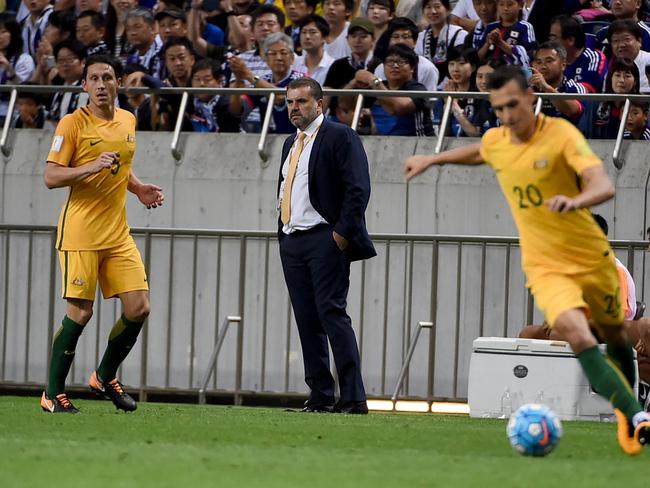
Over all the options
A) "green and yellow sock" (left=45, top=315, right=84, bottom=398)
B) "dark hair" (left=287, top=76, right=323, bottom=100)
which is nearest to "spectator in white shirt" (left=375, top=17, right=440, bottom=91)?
"dark hair" (left=287, top=76, right=323, bottom=100)

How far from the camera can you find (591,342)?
792 centimetres

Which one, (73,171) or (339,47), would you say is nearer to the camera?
(73,171)

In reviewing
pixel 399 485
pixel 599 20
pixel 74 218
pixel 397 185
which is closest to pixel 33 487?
pixel 399 485

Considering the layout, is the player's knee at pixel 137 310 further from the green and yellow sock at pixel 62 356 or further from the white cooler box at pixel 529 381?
the white cooler box at pixel 529 381

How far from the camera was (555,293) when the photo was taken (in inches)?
314

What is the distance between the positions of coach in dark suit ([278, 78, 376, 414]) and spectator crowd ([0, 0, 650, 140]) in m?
3.24

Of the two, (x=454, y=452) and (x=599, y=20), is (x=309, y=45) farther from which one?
(x=454, y=452)

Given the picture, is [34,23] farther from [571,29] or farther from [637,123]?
[637,123]

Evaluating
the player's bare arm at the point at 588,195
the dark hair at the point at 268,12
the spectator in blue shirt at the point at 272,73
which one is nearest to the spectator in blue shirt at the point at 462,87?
the spectator in blue shirt at the point at 272,73

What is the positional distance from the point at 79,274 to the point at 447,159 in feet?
10.3

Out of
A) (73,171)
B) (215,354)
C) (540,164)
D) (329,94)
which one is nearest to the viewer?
(540,164)

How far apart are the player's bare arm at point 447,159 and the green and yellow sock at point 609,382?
53.5 inches

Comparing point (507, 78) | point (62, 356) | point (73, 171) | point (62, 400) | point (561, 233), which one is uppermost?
point (507, 78)

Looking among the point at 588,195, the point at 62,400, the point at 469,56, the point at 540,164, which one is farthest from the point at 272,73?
the point at 588,195
